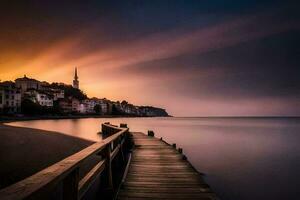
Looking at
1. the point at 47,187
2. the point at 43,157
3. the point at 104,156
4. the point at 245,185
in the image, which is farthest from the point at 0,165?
the point at 245,185

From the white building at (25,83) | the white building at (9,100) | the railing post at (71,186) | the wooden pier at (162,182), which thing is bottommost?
the wooden pier at (162,182)

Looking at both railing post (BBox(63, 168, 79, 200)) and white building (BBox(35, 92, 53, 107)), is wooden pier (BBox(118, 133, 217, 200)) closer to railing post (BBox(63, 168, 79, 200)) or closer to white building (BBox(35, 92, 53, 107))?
railing post (BBox(63, 168, 79, 200))

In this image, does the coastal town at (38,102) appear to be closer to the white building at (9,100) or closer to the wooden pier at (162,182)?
the white building at (9,100)

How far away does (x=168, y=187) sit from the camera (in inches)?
249

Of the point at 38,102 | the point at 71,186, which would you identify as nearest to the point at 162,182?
the point at 71,186

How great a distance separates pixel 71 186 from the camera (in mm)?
3559

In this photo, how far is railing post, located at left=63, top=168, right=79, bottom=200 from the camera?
11.6ft

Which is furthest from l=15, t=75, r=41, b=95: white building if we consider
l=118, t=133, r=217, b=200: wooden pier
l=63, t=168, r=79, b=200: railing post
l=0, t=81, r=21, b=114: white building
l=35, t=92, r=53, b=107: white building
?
l=63, t=168, r=79, b=200: railing post

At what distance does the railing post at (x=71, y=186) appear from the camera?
139 inches

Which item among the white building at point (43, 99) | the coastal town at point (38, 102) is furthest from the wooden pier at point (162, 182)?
the white building at point (43, 99)

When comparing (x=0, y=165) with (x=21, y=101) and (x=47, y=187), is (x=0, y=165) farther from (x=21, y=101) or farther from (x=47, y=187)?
(x=21, y=101)

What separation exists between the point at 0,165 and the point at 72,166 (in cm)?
1130

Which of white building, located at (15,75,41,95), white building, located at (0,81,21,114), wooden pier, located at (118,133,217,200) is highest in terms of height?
white building, located at (15,75,41,95)

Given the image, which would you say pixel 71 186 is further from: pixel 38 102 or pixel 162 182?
pixel 38 102
